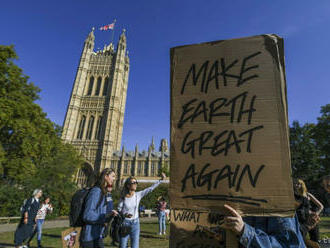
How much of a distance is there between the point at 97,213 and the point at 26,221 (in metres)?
3.81

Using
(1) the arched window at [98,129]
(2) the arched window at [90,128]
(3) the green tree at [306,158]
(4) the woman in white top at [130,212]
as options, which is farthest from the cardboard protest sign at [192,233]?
(2) the arched window at [90,128]

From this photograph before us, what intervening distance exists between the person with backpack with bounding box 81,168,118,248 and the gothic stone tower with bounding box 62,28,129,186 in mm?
44415

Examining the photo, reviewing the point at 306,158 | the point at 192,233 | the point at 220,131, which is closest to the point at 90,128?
the point at 306,158

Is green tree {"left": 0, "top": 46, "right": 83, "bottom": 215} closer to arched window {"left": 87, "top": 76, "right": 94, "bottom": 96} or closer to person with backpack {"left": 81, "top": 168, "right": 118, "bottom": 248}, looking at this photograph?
person with backpack {"left": 81, "top": 168, "right": 118, "bottom": 248}

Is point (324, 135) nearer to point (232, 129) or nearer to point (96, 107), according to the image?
point (232, 129)

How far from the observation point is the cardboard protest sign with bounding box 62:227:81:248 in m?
2.45

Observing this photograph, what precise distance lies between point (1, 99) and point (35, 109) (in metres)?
3.05

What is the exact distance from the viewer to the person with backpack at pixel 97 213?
266cm

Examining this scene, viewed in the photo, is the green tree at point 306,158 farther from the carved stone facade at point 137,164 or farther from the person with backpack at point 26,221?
the carved stone facade at point 137,164

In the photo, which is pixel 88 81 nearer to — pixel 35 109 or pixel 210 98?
pixel 35 109

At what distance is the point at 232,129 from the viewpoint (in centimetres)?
151

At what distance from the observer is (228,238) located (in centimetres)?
131

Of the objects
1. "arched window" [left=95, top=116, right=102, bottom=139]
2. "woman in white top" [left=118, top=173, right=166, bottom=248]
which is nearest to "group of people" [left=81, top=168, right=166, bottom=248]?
"woman in white top" [left=118, top=173, right=166, bottom=248]

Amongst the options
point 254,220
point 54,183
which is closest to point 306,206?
point 254,220
